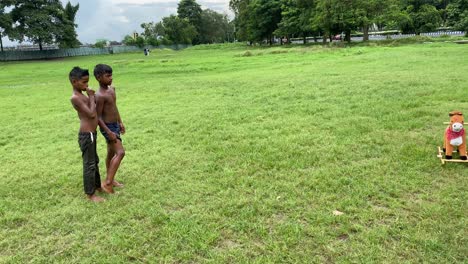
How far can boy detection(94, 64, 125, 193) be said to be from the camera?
13.5 feet

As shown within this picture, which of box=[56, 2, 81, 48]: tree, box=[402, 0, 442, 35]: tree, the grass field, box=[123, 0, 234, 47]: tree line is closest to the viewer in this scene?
the grass field

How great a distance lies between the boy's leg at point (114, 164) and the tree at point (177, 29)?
82.6 meters

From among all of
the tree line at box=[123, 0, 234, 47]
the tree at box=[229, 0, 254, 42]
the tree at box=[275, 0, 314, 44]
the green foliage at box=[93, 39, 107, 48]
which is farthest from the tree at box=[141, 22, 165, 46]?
the tree at box=[275, 0, 314, 44]

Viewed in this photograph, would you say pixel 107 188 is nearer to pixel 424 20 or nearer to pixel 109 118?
pixel 109 118

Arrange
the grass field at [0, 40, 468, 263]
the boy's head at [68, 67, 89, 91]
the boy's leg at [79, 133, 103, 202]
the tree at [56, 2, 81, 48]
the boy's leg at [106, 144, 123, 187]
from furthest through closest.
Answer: the tree at [56, 2, 81, 48]
the boy's leg at [106, 144, 123, 187]
the boy's leg at [79, 133, 103, 202]
the boy's head at [68, 67, 89, 91]
the grass field at [0, 40, 468, 263]

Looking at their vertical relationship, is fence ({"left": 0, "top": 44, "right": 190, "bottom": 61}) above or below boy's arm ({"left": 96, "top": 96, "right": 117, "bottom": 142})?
above

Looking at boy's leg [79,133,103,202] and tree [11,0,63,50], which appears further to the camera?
tree [11,0,63,50]

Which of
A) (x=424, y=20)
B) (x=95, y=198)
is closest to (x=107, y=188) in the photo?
(x=95, y=198)

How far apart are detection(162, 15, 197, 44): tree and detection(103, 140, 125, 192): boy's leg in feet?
271

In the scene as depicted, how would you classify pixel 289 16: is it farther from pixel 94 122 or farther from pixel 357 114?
pixel 94 122

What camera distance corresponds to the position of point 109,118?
428cm

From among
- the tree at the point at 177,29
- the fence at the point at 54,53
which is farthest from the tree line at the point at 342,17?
the fence at the point at 54,53

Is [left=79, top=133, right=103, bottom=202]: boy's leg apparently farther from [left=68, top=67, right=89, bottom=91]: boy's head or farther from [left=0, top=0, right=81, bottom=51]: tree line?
[left=0, top=0, right=81, bottom=51]: tree line

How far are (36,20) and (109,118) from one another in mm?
54397
